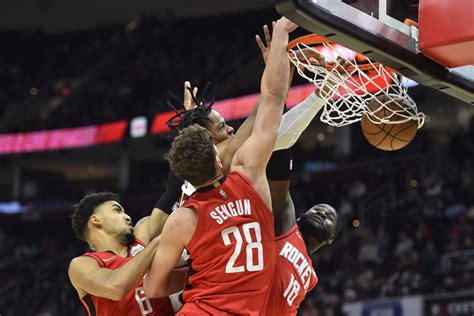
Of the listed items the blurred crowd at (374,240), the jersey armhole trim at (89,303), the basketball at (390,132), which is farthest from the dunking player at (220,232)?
the blurred crowd at (374,240)

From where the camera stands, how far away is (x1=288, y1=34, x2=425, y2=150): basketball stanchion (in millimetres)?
4246

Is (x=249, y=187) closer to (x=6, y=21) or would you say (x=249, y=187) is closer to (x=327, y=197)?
(x=327, y=197)

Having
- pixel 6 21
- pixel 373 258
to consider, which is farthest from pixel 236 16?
pixel 373 258

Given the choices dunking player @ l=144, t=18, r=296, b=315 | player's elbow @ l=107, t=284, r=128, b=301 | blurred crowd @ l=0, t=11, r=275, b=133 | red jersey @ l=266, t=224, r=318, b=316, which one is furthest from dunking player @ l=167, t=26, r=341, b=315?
blurred crowd @ l=0, t=11, r=275, b=133

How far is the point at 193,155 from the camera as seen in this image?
352cm

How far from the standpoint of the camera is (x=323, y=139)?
2203 cm

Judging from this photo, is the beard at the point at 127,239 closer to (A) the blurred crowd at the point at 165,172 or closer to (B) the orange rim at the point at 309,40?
(B) the orange rim at the point at 309,40

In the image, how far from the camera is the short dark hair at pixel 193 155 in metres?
3.53

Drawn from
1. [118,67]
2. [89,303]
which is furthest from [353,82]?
[118,67]

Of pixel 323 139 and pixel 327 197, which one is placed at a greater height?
pixel 323 139

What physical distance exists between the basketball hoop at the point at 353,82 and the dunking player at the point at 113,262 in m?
1.05

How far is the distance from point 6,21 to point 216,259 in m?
24.0

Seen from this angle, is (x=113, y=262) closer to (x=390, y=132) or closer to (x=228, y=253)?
(x=228, y=253)

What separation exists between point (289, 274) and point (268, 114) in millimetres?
745
